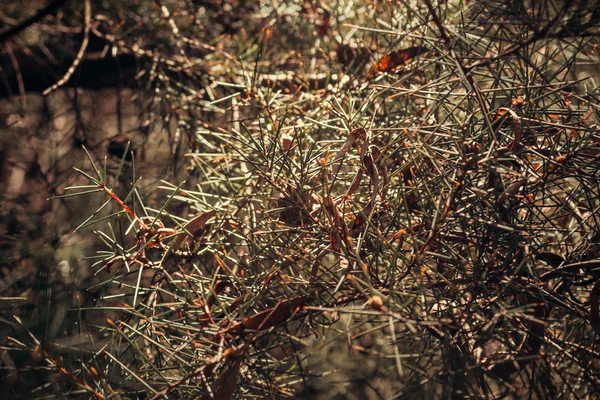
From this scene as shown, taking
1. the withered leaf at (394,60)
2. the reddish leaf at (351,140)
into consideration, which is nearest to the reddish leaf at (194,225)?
the reddish leaf at (351,140)

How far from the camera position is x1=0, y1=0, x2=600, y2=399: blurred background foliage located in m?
0.43

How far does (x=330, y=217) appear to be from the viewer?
45 cm

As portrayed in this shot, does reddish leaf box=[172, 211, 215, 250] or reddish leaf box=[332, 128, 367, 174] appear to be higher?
reddish leaf box=[332, 128, 367, 174]

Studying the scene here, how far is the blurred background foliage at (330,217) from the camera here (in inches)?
16.9

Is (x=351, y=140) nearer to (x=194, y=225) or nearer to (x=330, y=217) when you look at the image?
(x=330, y=217)

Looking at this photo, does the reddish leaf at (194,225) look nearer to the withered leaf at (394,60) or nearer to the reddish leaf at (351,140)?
the reddish leaf at (351,140)

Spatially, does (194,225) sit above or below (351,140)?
below

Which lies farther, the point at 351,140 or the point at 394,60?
the point at 394,60

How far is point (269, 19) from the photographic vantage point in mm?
978

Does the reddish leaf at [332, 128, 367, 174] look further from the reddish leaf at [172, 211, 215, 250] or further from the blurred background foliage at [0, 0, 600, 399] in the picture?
the reddish leaf at [172, 211, 215, 250]

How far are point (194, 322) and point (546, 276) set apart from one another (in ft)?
1.05

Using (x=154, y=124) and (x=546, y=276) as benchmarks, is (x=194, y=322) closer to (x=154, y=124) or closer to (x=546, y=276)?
(x=546, y=276)

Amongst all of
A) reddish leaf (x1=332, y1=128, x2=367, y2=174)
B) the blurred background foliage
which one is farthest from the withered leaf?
reddish leaf (x1=332, y1=128, x2=367, y2=174)

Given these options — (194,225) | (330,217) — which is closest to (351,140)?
(330,217)
